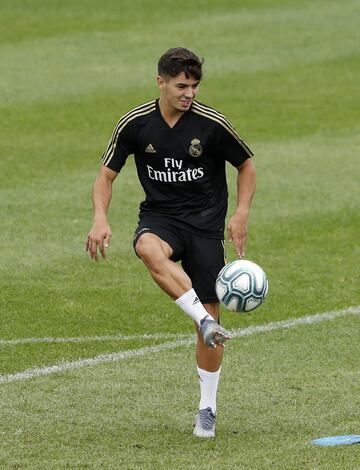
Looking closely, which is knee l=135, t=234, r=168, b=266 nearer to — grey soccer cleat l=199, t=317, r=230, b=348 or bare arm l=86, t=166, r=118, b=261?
bare arm l=86, t=166, r=118, b=261

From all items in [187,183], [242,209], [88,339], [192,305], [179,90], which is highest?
[179,90]

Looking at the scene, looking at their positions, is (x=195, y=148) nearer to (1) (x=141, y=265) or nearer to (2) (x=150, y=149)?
(2) (x=150, y=149)

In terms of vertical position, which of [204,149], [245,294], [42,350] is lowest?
[42,350]

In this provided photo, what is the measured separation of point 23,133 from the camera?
18.1 meters

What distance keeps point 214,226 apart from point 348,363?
6.46ft

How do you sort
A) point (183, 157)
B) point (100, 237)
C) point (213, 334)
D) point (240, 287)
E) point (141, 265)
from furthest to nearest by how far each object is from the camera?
point (141, 265)
point (183, 157)
point (100, 237)
point (240, 287)
point (213, 334)

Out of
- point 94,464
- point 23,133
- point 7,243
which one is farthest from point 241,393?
point 23,133

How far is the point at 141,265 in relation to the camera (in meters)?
12.9

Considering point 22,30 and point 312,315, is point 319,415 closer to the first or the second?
point 312,315

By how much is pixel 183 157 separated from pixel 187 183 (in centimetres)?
17

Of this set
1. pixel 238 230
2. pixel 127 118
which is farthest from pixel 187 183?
pixel 127 118

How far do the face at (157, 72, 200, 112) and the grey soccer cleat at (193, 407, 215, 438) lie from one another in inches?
74.5

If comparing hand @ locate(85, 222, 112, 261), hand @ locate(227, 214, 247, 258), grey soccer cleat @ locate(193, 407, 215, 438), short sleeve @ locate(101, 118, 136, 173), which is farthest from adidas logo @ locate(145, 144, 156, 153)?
grey soccer cleat @ locate(193, 407, 215, 438)

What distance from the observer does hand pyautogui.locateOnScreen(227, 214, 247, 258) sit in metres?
8.55
